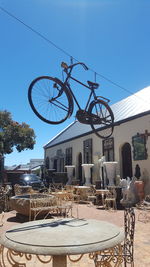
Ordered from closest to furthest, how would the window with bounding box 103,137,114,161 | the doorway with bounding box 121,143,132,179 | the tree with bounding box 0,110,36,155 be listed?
the doorway with bounding box 121,143,132,179, the window with bounding box 103,137,114,161, the tree with bounding box 0,110,36,155

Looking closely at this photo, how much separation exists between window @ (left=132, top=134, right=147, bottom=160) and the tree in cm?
1057

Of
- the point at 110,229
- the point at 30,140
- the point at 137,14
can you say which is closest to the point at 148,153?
the point at 137,14

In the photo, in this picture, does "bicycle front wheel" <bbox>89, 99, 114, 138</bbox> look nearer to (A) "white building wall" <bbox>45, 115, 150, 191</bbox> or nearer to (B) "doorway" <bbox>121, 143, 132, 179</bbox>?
(A) "white building wall" <bbox>45, 115, 150, 191</bbox>

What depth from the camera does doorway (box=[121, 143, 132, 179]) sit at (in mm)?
12265

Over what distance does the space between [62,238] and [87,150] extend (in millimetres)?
13681

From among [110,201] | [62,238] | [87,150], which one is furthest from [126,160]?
[62,238]

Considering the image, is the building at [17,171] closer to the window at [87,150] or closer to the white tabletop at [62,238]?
the window at [87,150]

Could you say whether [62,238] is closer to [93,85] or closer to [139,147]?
[93,85]

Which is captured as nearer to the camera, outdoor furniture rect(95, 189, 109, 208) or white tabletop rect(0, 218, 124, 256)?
white tabletop rect(0, 218, 124, 256)

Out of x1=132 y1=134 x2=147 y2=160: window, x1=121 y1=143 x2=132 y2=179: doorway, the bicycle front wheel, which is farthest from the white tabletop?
x1=121 y1=143 x2=132 y2=179: doorway

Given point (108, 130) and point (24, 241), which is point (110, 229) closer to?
point (24, 241)

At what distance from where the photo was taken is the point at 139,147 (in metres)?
10.7

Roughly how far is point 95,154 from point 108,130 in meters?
2.33

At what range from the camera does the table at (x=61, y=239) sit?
1.72m
